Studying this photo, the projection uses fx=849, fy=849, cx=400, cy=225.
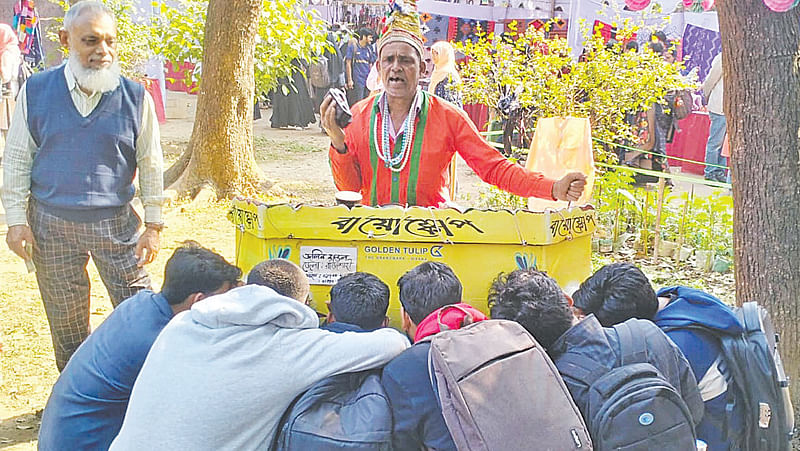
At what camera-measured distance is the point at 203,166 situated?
344 inches

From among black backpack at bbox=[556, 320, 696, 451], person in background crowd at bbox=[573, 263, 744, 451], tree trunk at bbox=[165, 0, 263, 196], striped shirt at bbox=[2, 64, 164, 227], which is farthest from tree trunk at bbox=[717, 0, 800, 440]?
tree trunk at bbox=[165, 0, 263, 196]

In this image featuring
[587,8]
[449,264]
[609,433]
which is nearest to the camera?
[609,433]

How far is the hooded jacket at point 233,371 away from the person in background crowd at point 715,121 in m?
8.08

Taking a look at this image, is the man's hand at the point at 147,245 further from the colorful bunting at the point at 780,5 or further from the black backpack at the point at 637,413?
the colorful bunting at the point at 780,5

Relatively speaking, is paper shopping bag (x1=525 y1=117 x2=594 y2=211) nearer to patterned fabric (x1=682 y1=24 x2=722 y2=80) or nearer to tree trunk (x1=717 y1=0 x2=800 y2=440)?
tree trunk (x1=717 y1=0 x2=800 y2=440)

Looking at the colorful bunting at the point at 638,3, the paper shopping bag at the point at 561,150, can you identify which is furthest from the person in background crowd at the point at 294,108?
the paper shopping bag at the point at 561,150

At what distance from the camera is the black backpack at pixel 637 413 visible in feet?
6.84

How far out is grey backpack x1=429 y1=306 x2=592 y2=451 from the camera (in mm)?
1978

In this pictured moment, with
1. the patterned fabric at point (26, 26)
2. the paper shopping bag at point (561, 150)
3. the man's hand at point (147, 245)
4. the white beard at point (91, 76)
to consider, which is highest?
the patterned fabric at point (26, 26)

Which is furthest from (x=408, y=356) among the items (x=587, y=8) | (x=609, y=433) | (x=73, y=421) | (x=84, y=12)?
(x=587, y=8)

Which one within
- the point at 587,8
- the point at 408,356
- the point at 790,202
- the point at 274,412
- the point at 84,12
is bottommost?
the point at 274,412

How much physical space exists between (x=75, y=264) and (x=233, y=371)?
1.81 m

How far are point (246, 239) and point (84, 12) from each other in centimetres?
127

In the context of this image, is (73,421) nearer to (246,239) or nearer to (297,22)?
(246,239)
